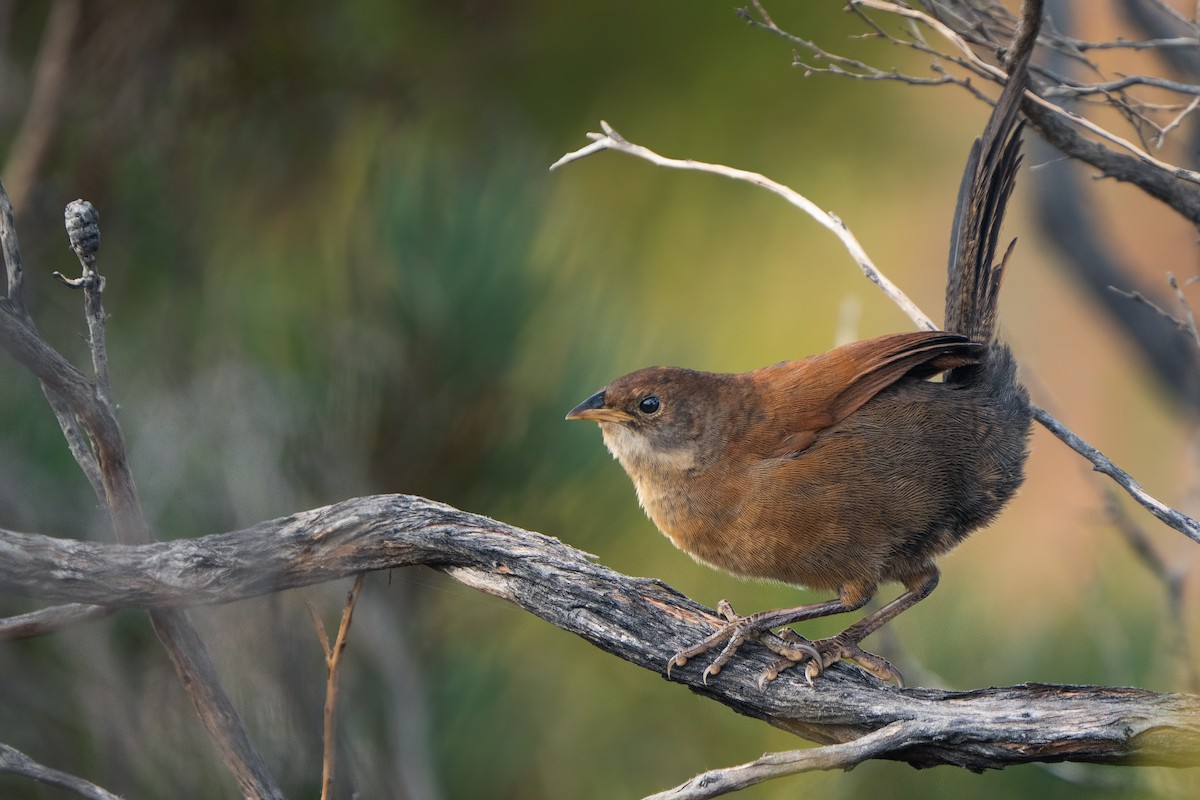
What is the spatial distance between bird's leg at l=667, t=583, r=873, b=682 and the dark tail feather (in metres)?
0.68

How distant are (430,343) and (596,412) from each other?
489mm

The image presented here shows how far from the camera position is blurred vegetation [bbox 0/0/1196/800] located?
9.20 ft

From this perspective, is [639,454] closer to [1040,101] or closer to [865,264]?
[865,264]

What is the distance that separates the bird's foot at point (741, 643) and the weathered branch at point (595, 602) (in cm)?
2

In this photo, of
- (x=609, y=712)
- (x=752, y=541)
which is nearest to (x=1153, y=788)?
(x=752, y=541)

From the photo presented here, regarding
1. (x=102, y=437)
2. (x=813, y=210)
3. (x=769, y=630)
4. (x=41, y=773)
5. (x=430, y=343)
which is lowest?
(x=41, y=773)

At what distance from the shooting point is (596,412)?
9.50 ft

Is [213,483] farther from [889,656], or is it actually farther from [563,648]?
[889,656]

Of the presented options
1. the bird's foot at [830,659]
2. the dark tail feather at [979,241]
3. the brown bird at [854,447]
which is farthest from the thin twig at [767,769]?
the dark tail feather at [979,241]

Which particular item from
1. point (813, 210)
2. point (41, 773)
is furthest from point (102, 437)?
point (813, 210)

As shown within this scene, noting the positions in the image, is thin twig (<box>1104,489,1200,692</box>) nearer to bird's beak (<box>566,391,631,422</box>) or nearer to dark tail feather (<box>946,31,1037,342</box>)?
dark tail feather (<box>946,31,1037,342</box>)

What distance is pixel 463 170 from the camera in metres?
3.36

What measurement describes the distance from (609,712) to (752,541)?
131cm

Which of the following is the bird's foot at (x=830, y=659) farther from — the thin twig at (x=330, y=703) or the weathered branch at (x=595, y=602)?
the thin twig at (x=330, y=703)
